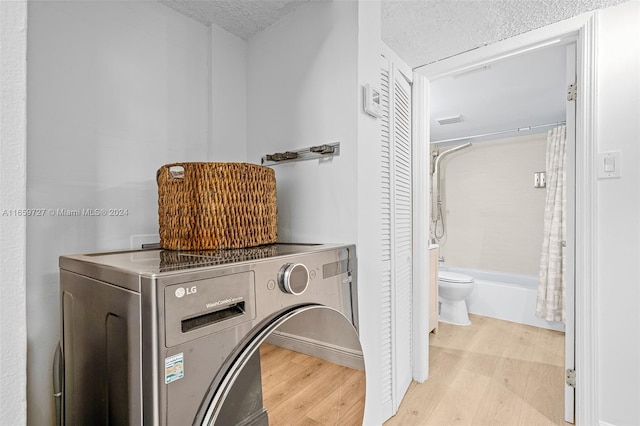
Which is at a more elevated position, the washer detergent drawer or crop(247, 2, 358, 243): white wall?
crop(247, 2, 358, 243): white wall

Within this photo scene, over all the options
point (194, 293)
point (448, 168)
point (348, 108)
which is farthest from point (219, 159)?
point (448, 168)

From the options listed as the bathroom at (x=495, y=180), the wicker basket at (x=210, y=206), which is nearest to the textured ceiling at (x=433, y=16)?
the bathroom at (x=495, y=180)

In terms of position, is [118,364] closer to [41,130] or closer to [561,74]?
[41,130]

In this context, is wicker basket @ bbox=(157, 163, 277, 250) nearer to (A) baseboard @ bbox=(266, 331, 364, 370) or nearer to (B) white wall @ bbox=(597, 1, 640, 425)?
(A) baseboard @ bbox=(266, 331, 364, 370)

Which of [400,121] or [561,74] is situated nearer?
[400,121]

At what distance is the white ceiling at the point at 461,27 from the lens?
1.44m

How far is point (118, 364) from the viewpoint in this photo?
619 millimetres

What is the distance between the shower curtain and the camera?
9.79ft

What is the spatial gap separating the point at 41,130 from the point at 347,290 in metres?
1.14

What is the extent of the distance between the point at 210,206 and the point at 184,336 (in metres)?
0.49

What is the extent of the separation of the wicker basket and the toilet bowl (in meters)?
2.65
